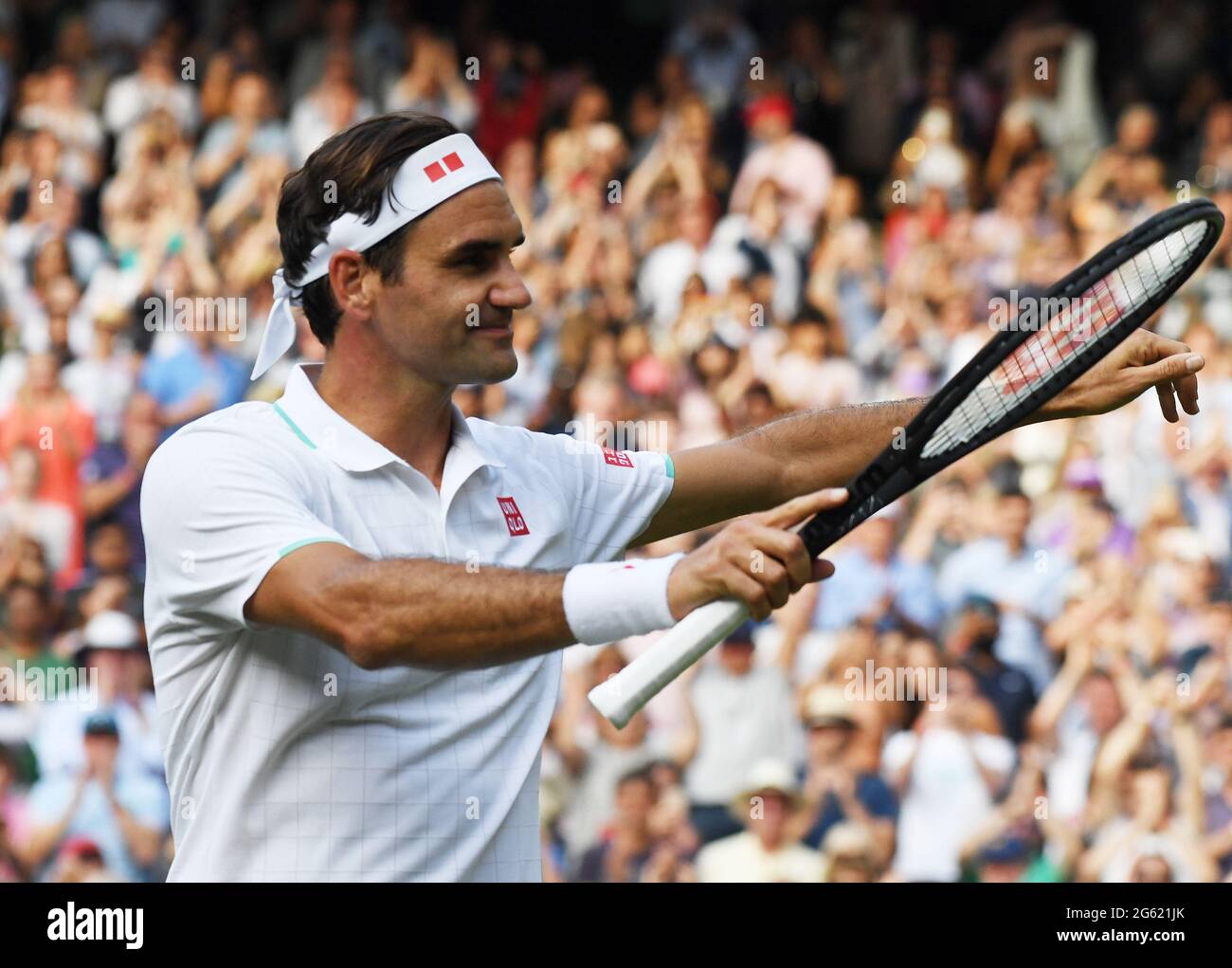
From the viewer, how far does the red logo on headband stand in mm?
3766

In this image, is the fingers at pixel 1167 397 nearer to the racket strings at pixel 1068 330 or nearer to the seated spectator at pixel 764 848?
the racket strings at pixel 1068 330

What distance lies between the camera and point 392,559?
10.8 feet

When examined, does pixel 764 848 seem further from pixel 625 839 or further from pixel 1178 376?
pixel 1178 376

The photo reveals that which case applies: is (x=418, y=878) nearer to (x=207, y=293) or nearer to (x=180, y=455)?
(x=180, y=455)

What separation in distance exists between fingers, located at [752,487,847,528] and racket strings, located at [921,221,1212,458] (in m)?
0.35

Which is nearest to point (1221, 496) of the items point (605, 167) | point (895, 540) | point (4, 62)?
point (895, 540)

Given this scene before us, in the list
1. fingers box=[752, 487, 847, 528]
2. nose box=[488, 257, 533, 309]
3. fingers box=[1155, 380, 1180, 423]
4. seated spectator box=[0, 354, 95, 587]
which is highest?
seated spectator box=[0, 354, 95, 587]

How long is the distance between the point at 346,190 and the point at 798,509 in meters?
1.14

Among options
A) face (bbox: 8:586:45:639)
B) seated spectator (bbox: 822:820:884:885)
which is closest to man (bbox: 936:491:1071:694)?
seated spectator (bbox: 822:820:884:885)

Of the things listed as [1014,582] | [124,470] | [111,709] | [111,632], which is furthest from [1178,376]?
[124,470]

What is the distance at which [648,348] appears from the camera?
10367 millimetres

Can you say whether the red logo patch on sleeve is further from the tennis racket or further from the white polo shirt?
the tennis racket

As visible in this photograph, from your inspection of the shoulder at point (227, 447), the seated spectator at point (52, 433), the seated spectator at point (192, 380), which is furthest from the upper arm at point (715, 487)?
the seated spectator at point (192, 380)

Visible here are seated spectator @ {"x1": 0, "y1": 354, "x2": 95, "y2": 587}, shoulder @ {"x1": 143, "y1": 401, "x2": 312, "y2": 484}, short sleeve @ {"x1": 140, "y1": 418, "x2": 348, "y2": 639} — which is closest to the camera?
short sleeve @ {"x1": 140, "y1": 418, "x2": 348, "y2": 639}
